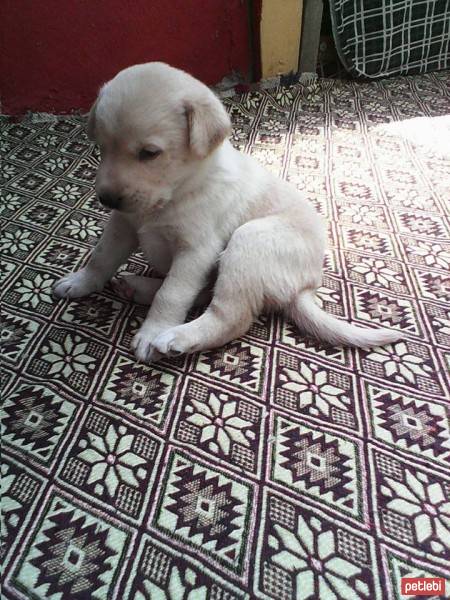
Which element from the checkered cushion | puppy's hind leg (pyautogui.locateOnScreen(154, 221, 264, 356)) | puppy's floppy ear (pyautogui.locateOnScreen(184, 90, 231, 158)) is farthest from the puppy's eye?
the checkered cushion

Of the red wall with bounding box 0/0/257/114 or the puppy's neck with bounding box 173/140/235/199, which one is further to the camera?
the red wall with bounding box 0/0/257/114

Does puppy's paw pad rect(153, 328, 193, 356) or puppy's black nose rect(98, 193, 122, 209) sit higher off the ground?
puppy's black nose rect(98, 193, 122, 209)

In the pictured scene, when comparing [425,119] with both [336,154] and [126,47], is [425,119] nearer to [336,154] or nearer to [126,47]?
[336,154]

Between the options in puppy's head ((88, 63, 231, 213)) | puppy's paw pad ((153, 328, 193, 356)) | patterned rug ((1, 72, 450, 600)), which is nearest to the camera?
patterned rug ((1, 72, 450, 600))

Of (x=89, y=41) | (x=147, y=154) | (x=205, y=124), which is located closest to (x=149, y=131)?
(x=147, y=154)

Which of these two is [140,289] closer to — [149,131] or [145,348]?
[145,348]

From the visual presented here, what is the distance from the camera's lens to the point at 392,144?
306 centimetres

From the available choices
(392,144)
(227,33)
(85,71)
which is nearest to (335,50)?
(227,33)

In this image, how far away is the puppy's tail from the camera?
158cm

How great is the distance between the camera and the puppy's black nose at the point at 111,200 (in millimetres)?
1340

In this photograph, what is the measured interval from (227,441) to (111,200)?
2.51ft

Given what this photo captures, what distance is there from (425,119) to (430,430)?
2719mm

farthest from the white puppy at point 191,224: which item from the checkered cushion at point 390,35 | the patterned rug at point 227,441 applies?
the checkered cushion at point 390,35

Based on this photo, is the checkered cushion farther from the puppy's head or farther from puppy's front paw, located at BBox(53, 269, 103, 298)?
puppy's front paw, located at BBox(53, 269, 103, 298)
